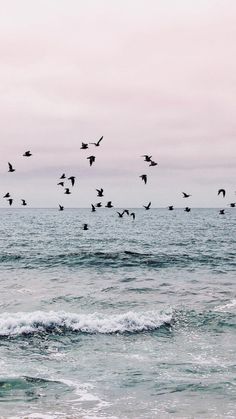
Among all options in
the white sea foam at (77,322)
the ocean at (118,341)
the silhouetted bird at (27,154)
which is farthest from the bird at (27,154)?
the white sea foam at (77,322)

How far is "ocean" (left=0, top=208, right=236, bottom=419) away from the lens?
14.8m

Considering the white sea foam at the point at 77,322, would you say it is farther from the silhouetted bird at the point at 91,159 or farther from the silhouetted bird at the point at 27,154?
the silhouetted bird at the point at 27,154

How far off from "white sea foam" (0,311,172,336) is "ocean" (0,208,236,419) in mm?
49

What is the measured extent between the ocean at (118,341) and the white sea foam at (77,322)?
5 cm

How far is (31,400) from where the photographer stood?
1489cm

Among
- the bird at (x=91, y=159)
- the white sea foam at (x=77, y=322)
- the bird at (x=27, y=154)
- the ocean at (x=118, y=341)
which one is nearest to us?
the ocean at (x=118, y=341)

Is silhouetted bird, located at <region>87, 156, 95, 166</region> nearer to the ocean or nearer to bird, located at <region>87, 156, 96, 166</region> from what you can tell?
bird, located at <region>87, 156, 96, 166</region>

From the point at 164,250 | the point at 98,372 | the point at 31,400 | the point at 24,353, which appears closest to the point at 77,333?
the point at 24,353

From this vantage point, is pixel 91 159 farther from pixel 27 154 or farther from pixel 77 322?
pixel 77 322

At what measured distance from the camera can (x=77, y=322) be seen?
25.2 m

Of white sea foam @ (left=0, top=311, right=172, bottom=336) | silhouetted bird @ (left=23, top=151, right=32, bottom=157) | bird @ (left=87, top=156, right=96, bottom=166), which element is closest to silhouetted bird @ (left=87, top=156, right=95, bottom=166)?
bird @ (left=87, top=156, right=96, bottom=166)

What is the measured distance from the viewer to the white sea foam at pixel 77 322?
2400 cm

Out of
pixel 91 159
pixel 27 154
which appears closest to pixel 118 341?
pixel 91 159

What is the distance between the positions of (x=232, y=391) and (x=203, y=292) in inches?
671
